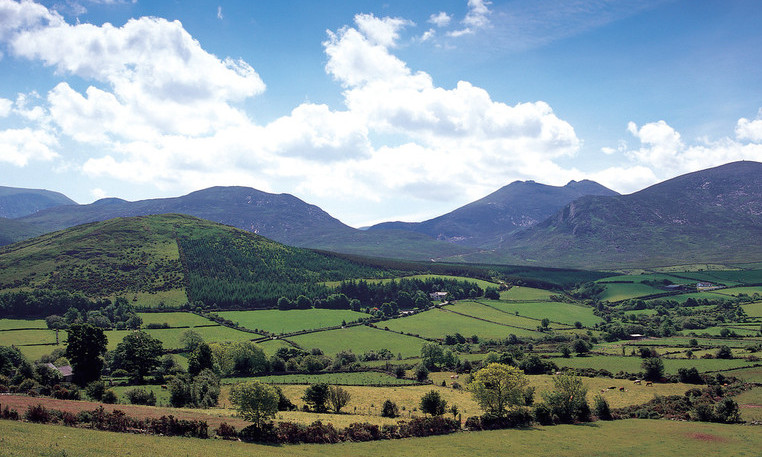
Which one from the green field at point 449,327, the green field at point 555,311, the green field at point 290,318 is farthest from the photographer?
the green field at point 555,311

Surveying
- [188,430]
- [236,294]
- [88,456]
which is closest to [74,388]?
[188,430]

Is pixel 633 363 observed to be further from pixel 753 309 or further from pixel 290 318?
pixel 753 309

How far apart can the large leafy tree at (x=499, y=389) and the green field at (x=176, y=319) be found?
98179 millimetres

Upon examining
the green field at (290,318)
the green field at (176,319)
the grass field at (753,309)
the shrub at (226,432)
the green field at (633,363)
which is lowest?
the green field at (633,363)

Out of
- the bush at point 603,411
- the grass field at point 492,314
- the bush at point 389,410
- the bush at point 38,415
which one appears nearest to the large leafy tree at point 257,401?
the bush at point 38,415

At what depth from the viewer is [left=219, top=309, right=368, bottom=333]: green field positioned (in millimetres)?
143000

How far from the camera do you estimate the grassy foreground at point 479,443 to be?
37.5 metres

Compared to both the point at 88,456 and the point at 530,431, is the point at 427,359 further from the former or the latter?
the point at 88,456

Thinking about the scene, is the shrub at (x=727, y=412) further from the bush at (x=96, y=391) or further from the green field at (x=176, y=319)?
the green field at (x=176, y=319)

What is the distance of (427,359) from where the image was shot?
10694 cm

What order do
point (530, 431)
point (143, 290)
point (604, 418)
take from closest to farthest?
1. point (530, 431)
2. point (604, 418)
3. point (143, 290)

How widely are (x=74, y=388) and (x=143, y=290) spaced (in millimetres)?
124553

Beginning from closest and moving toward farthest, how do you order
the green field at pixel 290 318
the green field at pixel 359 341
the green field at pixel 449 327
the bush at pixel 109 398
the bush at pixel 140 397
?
the bush at pixel 109 398 < the bush at pixel 140 397 < the green field at pixel 359 341 < the green field at pixel 290 318 < the green field at pixel 449 327

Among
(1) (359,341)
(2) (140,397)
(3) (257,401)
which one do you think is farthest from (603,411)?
(1) (359,341)
